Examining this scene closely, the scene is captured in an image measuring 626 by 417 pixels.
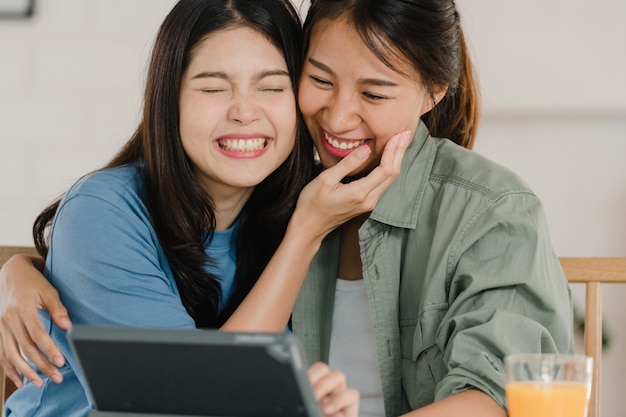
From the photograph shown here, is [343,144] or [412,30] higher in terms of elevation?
[412,30]

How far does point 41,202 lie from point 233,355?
6.98 ft

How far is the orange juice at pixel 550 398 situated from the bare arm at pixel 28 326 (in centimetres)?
66

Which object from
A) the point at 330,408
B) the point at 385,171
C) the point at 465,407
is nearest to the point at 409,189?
the point at 385,171

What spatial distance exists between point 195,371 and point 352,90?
30.3 inches

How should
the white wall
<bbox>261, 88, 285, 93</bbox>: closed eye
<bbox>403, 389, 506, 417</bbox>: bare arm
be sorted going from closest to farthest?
<bbox>403, 389, 506, 417</bbox>: bare arm → <bbox>261, 88, 285, 93</bbox>: closed eye → the white wall

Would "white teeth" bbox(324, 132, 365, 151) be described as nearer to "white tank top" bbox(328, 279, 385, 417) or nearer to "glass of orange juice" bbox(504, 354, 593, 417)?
"white tank top" bbox(328, 279, 385, 417)

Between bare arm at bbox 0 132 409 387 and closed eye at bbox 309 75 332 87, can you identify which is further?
closed eye at bbox 309 75 332 87

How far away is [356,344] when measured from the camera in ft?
5.36

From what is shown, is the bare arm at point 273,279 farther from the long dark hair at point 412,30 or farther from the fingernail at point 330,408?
the fingernail at point 330,408

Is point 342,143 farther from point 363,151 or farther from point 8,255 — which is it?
point 8,255

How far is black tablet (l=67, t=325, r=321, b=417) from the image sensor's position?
77cm

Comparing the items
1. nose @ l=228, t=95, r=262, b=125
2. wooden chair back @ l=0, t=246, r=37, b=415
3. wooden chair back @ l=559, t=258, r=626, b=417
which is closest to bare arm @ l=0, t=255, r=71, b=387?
wooden chair back @ l=0, t=246, r=37, b=415

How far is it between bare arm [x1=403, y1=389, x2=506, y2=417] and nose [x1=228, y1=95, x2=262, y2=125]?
20.7 inches

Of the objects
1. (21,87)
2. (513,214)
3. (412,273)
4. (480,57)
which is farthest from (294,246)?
(21,87)
